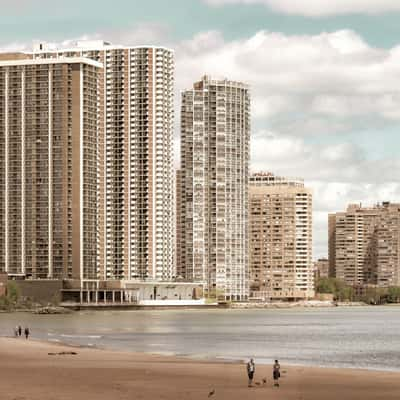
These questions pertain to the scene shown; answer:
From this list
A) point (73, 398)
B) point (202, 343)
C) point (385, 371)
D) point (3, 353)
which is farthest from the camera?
point (202, 343)

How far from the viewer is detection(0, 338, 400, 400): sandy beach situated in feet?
227

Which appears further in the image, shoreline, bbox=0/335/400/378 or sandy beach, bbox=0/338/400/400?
shoreline, bbox=0/335/400/378

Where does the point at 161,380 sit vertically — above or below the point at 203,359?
above

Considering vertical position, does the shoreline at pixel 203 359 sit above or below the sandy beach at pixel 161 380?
below

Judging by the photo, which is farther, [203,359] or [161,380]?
[203,359]

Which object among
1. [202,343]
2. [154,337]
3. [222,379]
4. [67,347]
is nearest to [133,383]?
[222,379]

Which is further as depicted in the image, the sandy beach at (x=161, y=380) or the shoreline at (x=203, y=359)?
the shoreline at (x=203, y=359)

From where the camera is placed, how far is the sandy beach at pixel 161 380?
6919 cm

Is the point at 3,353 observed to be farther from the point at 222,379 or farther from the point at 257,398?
the point at 257,398

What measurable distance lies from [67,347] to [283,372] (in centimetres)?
3772

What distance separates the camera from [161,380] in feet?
258

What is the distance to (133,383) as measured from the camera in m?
75.7

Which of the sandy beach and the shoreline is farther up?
the sandy beach

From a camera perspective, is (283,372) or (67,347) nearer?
(283,372)
